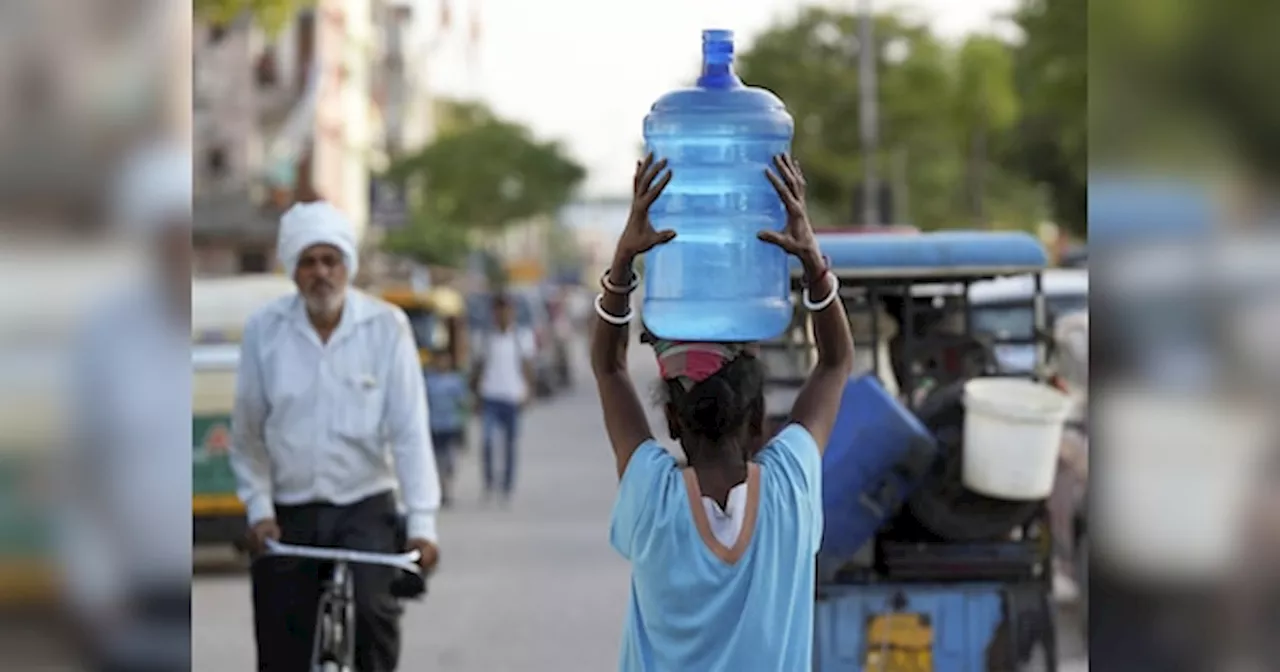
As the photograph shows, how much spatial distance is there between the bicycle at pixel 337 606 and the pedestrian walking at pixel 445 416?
13.9 m

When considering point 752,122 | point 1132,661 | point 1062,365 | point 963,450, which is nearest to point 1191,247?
point 1132,661

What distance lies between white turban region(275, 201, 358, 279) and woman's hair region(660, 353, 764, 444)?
278 cm

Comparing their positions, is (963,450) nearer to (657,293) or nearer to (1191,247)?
(657,293)

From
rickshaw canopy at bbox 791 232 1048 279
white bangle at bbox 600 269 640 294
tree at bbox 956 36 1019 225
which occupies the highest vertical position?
tree at bbox 956 36 1019 225

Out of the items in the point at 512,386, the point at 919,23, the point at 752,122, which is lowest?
the point at 512,386

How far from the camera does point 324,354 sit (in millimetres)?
7125

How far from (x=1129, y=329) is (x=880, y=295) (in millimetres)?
6989

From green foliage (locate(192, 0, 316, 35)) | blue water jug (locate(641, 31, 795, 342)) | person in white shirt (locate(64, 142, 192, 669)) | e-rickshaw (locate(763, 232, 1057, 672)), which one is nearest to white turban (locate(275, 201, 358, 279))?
blue water jug (locate(641, 31, 795, 342))

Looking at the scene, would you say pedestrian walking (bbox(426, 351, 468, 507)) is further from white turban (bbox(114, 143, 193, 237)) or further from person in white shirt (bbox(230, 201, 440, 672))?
white turban (bbox(114, 143, 193, 237))

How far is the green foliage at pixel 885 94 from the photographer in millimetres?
58438

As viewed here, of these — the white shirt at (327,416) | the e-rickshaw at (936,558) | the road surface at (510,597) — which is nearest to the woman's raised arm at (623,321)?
the white shirt at (327,416)

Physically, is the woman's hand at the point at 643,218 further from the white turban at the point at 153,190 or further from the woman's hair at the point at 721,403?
the white turban at the point at 153,190

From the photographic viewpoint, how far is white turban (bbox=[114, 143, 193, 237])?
11.0 ft

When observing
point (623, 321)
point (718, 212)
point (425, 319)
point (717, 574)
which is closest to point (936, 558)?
point (718, 212)
